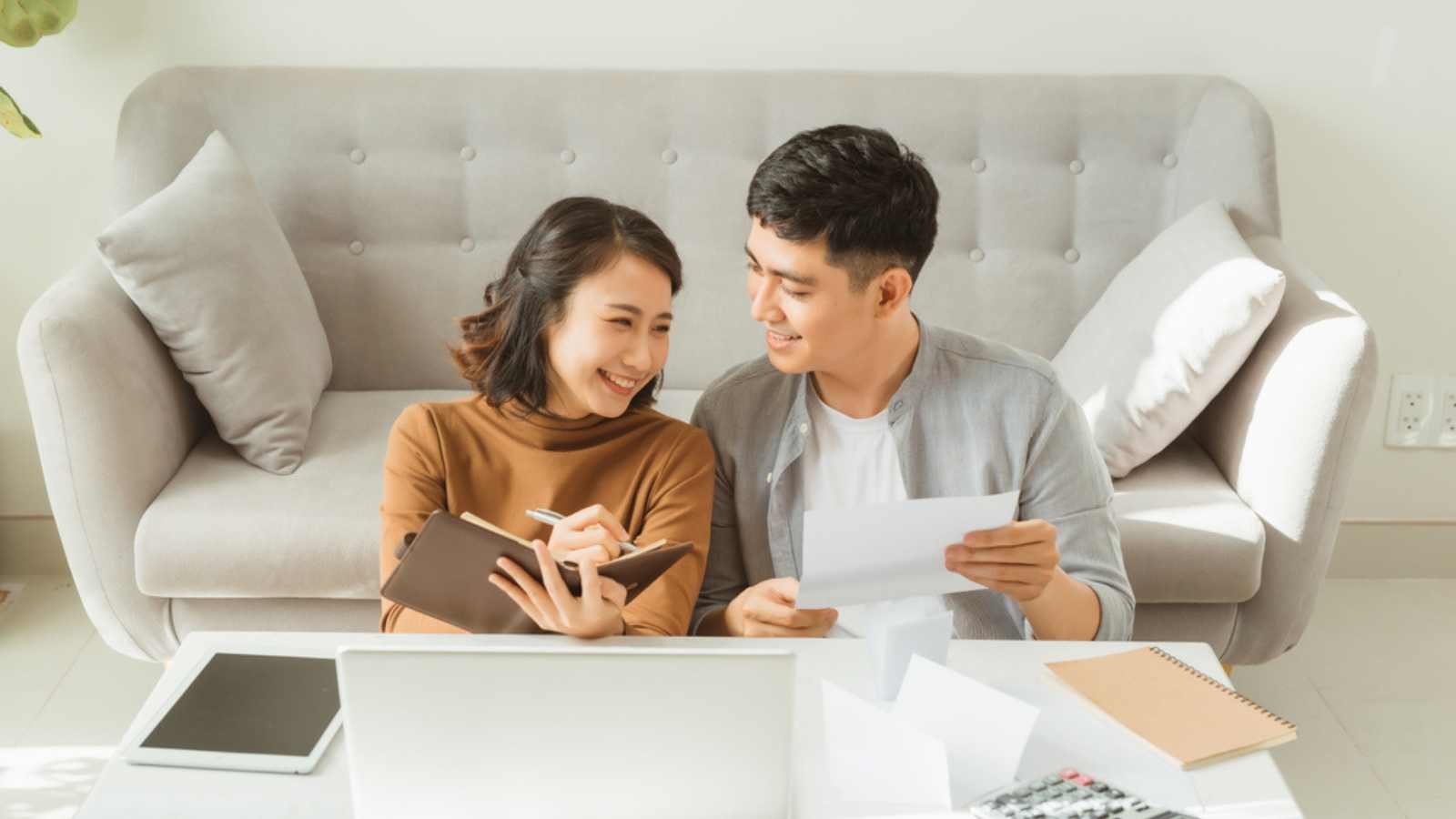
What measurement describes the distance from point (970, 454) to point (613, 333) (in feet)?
1.44

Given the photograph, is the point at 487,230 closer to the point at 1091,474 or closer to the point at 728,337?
the point at 728,337

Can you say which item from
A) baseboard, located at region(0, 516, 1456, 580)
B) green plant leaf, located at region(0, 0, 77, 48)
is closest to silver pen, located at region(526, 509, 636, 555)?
green plant leaf, located at region(0, 0, 77, 48)

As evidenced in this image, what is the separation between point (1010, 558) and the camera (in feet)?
4.55

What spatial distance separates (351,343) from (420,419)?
0.98 m

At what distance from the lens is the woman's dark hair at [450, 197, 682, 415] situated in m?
1.64

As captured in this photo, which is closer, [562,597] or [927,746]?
[927,746]

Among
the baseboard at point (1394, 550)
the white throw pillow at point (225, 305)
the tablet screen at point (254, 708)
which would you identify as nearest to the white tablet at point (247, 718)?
the tablet screen at point (254, 708)

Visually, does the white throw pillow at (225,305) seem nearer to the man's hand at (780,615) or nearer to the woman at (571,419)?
the woman at (571,419)

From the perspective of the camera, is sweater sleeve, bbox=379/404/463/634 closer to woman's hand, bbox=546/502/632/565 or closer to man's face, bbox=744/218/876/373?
woman's hand, bbox=546/502/632/565

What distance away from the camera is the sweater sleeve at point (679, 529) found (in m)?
1.55

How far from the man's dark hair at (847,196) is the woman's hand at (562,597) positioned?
0.43 meters

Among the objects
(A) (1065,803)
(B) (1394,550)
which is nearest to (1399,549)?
(B) (1394,550)

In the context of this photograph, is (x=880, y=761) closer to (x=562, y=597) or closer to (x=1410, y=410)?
(x=562, y=597)

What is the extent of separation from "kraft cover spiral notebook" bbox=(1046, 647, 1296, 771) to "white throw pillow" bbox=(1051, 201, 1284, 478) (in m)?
0.89
